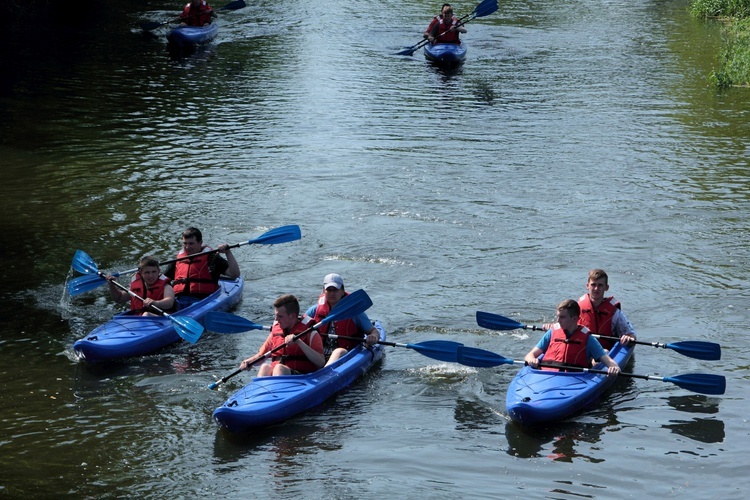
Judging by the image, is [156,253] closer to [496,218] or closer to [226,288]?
[226,288]

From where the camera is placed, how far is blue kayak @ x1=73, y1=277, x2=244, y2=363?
408 inches

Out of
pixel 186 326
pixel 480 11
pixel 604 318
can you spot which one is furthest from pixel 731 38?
pixel 186 326

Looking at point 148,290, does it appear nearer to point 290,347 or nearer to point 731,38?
point 290,347

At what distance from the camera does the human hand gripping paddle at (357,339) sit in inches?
402

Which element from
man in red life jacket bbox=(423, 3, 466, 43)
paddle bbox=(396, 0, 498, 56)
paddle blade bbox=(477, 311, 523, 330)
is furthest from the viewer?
paddle bbox=(396, 0, 498, 56)

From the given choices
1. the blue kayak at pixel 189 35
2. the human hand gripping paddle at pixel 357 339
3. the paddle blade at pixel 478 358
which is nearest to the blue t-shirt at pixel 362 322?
the human hand gripping paddle at pixel 357 339

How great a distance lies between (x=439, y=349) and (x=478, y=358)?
443 millimetres

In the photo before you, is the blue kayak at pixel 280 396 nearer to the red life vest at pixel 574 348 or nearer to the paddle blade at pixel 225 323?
the paddle blade at pixel 225 323

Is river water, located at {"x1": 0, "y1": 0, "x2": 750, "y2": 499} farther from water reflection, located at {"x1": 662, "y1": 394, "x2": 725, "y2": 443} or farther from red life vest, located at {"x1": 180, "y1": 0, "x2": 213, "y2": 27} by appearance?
red life vest, located at {"x1": 180, "y1": 0, "x2": 213, "y2": 27}

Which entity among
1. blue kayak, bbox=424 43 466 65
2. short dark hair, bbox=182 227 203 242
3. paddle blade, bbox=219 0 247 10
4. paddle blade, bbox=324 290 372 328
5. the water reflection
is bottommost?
the water reflection

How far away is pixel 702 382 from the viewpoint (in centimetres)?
959

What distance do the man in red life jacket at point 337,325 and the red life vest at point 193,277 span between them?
1845mm

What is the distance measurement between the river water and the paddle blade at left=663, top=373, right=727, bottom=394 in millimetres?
239

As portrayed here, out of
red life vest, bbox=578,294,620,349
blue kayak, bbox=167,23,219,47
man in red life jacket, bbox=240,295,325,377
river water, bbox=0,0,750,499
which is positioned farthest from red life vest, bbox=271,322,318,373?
blue kayak, bbox=167,23,219,47
